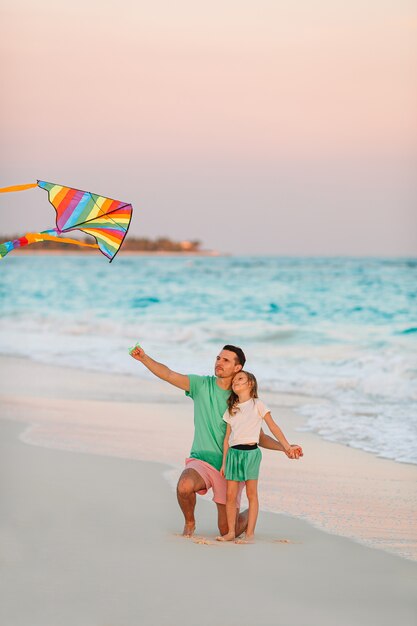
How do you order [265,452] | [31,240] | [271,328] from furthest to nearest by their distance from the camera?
[271,328]
[265,452]
[31,240]

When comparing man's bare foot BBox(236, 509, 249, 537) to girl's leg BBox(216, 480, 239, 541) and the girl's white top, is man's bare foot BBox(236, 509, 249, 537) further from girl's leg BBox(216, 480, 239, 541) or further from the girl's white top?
the girl's white top

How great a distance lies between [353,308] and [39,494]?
1442 centimetres

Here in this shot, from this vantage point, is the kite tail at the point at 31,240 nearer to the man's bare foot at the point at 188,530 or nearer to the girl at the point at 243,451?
the girl at the point at 243,451

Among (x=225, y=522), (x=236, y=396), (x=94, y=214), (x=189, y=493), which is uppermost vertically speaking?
(x=94, y=214)

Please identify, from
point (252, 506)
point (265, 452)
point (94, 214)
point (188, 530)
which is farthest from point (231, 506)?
point (265, 452)

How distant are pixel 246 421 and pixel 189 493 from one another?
1.22ft

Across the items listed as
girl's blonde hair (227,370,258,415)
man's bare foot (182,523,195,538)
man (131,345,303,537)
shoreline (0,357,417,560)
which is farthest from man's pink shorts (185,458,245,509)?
shoreline (0,357,417,560)

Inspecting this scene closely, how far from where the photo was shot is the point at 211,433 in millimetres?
4289

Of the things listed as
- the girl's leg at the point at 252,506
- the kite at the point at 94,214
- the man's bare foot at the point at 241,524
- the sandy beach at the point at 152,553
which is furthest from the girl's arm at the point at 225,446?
the kite at the point at 94,214

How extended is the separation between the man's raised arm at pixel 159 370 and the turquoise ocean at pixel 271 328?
2.22m

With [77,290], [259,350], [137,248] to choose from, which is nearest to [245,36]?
[259,350]

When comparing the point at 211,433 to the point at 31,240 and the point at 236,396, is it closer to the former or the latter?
the point at 236,396

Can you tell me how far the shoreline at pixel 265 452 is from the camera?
15.4 ft

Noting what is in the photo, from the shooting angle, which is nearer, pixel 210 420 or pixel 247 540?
pixel 247 540
